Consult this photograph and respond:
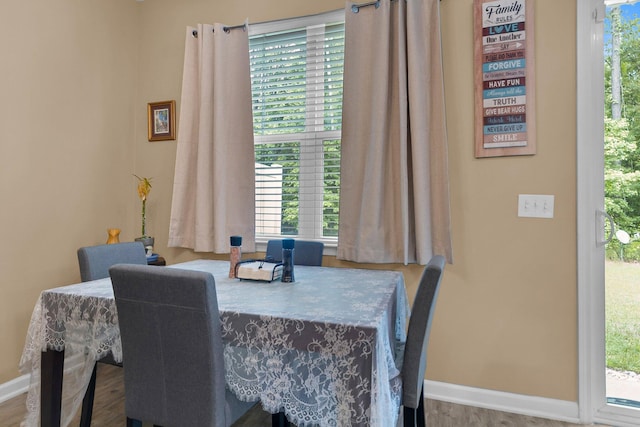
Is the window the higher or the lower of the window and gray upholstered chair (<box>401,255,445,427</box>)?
the higher

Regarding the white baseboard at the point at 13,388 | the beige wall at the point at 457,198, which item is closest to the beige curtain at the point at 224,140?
the beige wall at the point at 457,198

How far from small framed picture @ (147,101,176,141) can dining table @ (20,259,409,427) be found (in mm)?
1676

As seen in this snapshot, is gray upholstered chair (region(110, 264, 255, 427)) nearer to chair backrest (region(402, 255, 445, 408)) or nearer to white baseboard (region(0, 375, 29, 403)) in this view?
chair backrest (region(402, 255, 445, 408))

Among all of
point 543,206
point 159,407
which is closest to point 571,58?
point 543,206

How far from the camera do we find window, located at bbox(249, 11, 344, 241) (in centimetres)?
256

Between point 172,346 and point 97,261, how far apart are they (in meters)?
0.93

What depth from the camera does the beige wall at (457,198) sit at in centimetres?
204

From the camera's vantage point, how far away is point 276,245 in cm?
225

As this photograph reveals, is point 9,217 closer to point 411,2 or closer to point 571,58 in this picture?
point 411,2

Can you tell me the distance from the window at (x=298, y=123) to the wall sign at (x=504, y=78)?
887 millimetres

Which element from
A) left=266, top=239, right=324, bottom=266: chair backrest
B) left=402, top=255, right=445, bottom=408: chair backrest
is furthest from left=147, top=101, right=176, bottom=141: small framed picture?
left=402, top=255, right=445, bottom=408: chair backrest

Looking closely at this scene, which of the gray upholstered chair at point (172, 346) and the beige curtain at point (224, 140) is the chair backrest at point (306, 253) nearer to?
the beige curtain at point (224, 140)

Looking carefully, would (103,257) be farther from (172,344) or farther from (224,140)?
(224,140)

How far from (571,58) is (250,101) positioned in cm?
198
